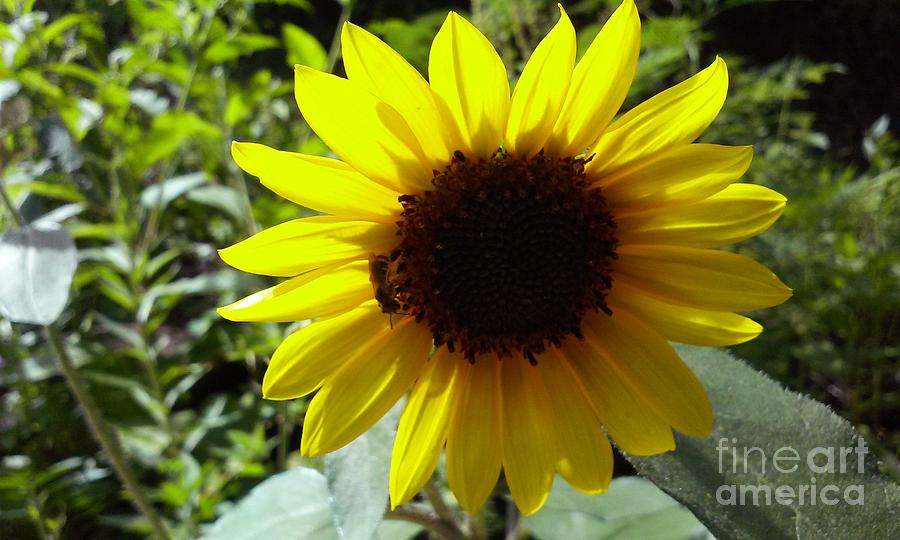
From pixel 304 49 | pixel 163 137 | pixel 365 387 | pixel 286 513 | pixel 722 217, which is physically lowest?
pixel 286 513

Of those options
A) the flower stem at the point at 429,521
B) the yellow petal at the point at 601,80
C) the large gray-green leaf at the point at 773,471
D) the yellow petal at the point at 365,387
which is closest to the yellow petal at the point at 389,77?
the yellow petal at the point at 601,80

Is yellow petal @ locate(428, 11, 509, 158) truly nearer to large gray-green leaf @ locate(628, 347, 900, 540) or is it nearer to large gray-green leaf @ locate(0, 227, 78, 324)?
large gray-green leaf @ locate(628, 347, 900, 540)

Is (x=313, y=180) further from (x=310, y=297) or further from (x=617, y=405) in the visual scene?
(x=617, y=405)

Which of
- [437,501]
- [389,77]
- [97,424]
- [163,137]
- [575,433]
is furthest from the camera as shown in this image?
[163,137]

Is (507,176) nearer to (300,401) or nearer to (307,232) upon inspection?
(307,232)

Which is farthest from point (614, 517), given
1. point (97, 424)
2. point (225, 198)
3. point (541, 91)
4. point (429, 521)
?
point (225, 198)

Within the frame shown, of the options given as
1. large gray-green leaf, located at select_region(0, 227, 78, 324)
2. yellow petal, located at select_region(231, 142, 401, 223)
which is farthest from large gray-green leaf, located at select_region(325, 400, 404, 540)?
large gray-green leaf, located at select_region(0, 227, 78, 324)
